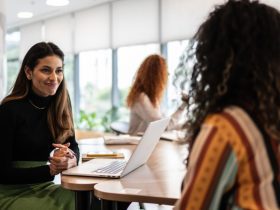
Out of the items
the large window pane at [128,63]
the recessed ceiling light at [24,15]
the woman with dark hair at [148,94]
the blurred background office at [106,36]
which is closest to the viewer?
the woman with dark hair at [148,94]

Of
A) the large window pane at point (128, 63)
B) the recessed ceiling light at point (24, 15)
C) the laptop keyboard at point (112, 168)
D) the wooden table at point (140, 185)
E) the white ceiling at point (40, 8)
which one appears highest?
the white ceiling at point (40, 8)

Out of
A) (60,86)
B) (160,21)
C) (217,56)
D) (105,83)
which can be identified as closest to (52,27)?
(105,83)

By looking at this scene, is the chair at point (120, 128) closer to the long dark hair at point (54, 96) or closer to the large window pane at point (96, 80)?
the long dark hair at point (54, 96)

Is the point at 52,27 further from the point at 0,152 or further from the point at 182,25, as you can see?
the point at 0,152

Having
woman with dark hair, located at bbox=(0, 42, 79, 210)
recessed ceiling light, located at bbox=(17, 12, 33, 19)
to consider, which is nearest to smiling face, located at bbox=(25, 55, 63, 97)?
woman with dark hair, located at bbox=(0, 42, 79, 210)

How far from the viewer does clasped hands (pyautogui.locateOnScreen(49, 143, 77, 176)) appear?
175 cm

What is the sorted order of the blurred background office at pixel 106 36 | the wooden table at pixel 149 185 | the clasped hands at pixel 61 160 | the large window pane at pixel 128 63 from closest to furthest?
the wooden table at pixel 149 185 < the clasped hands at pixel 61 160 < the blurred background office at pixel 106 36 < the large window pane at pixel 128 63

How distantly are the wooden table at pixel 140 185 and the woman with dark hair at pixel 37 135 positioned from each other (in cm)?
21

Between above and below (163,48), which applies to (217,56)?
below

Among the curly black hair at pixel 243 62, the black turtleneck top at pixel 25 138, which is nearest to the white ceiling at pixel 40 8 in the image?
the black turtleneck top at pixel 25 138

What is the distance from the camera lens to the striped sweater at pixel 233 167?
2.83ft

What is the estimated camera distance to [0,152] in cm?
178

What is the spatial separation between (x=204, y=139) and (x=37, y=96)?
4.30 feet

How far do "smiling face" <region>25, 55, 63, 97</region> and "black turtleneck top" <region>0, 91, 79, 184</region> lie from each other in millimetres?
41
